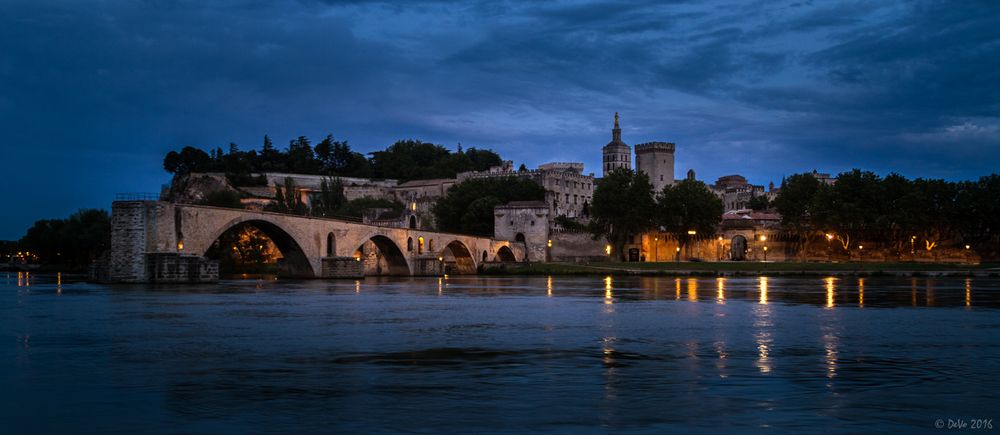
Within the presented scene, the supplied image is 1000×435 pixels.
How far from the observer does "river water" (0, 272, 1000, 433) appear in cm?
1030

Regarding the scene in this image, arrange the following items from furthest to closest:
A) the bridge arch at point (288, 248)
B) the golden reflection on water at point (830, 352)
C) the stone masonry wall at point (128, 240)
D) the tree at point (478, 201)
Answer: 1. the tree at point (478, 201)
2. the bridge arch at point (288, 248)
3. the stone masonry wall at point (128, 240)
4. the golden reflection on water at point (830, 352)

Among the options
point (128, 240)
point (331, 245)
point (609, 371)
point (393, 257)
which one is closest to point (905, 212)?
point (393, 257)

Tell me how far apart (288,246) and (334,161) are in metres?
95.9

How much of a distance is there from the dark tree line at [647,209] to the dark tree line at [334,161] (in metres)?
55.9

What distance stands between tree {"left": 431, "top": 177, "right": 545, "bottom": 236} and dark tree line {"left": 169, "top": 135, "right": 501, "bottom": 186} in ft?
116

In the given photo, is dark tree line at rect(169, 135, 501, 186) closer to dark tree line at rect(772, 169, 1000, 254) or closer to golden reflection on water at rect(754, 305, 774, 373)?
dark tree line at rect(772, 169, 1000, 254)

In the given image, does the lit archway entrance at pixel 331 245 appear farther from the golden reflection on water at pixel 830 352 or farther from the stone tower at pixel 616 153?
the stone tower at pixel 616 153

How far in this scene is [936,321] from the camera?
2388 centimetres

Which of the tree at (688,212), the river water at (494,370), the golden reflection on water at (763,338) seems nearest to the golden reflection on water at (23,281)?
the river water at (494,370)

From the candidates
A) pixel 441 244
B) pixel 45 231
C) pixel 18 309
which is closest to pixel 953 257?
pixel 441 244

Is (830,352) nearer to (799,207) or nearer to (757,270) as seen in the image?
(757,270)

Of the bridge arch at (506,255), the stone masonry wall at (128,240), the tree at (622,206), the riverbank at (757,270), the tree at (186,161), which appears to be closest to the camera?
the stone masonry wall at (128,240)

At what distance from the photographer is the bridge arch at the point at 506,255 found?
9006 centimetres

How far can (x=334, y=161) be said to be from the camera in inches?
5960
